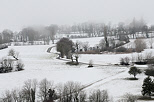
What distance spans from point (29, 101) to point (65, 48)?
137ft

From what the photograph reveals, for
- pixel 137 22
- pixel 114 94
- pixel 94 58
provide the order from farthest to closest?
pixel 137 22
pixel 94 58
pixel 114 94

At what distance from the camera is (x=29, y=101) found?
2216 cm

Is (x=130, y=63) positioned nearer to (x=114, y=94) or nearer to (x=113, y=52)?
(x=113, y=52)

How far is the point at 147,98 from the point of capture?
23.0 m

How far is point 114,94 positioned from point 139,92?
3.27 m

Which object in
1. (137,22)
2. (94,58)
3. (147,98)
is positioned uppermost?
(137,22)

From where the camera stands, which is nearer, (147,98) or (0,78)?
(147,98)

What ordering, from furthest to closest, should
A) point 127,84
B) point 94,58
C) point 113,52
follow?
point 113,52 → point 94,58 → point 127,84

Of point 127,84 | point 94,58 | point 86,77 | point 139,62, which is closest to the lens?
point 127,84

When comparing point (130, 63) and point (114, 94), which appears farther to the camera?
point (130, 63)

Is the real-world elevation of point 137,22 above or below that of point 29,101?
above

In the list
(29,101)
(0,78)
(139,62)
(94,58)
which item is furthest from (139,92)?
(94,58)

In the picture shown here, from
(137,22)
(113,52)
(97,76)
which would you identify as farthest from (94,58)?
(137,22)

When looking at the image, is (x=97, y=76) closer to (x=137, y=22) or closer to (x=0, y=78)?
(x=0, y=78)
